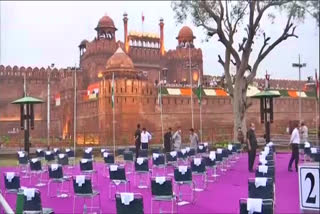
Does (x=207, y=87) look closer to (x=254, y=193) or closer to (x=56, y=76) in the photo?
(x=56, y=76)

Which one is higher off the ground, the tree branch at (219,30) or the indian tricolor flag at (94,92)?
the tree branch at (219,30)

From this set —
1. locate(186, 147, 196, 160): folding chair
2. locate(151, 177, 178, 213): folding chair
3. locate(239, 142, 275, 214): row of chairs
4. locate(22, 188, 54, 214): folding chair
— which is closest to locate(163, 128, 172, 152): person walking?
locate(186, 147, 196, 160): folding chair

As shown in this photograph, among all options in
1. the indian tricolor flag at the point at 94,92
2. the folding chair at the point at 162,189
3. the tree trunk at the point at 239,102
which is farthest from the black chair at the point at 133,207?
the indian tricolor flag at the point at 94,92

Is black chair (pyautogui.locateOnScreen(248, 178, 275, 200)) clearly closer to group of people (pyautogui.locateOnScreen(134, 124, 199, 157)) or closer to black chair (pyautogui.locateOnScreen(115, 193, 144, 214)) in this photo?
black chair (pyautogui.locateOnScreen(115, 193, 144, 214))

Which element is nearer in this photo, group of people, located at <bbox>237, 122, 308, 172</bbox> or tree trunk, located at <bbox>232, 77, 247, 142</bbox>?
group of people, located at <bbox>237, 122, 308, 172</bbox>

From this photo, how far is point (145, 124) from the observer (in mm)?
33156

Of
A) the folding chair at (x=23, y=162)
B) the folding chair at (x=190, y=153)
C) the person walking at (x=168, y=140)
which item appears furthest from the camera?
the person walking at (x=168, y=140)

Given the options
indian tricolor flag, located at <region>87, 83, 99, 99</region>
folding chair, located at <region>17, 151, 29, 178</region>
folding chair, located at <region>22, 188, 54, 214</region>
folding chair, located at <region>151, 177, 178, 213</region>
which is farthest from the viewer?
indian tricolor flag, located at <region>87, 83, 99, 99</region>

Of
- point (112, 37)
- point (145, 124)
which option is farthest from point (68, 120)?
point (112, 37)

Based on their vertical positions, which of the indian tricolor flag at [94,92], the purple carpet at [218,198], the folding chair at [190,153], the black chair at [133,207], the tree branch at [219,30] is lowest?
the purple carpet at [218,198]

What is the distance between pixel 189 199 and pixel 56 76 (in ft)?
114

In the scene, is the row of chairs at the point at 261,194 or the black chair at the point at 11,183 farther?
the black chair at the point at 11,183

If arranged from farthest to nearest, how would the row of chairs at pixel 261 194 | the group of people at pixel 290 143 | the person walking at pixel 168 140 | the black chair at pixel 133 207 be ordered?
the person walking at pixel 168 140 < the group of people at pixel 290 143 < the black chair at pixel 133 207 < the row of chairs at pixel 261 194

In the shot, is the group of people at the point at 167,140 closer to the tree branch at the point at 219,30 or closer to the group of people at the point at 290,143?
the group of people at the point at 290,143
